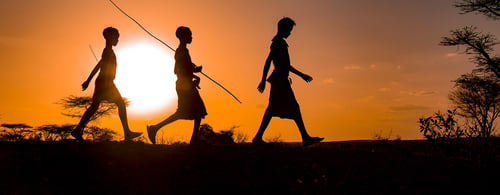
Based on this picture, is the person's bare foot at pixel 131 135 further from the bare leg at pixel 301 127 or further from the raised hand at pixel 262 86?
the bare leg at pixel 301 127

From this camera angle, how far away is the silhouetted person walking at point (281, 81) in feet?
30.2

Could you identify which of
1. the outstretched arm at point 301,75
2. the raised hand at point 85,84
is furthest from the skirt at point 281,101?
the raised hand at point 85,84

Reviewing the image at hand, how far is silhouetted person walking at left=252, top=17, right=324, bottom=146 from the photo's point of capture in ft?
30.2

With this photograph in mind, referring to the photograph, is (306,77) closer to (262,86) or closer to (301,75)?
(301,75)

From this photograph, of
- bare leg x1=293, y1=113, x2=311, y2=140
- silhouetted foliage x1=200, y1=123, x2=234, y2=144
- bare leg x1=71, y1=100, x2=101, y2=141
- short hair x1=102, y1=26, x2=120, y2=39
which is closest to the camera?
bare leg x1=71, y1=100, x2=101, y2=141

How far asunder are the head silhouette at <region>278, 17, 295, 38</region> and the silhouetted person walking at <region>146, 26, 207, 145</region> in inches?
67.4

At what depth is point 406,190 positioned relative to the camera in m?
7.46

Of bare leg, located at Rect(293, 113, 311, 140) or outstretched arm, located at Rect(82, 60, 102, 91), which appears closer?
Result: outstretched arm, located at Rect(82, 60, 102, 91)

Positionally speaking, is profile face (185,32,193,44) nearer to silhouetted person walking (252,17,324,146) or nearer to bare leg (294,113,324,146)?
silhouetted person walking (252,17,324,146)

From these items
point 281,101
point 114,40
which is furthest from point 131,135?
point 281,101

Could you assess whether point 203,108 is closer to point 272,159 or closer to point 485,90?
point 272,159

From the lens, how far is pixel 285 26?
30.2ft

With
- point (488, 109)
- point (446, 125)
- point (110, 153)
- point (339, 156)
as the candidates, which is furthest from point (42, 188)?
point (488, 109)

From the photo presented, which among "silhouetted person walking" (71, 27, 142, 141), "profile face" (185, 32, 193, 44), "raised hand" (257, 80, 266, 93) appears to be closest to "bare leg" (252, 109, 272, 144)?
"raised hand" (257, 80, 266, 93)
